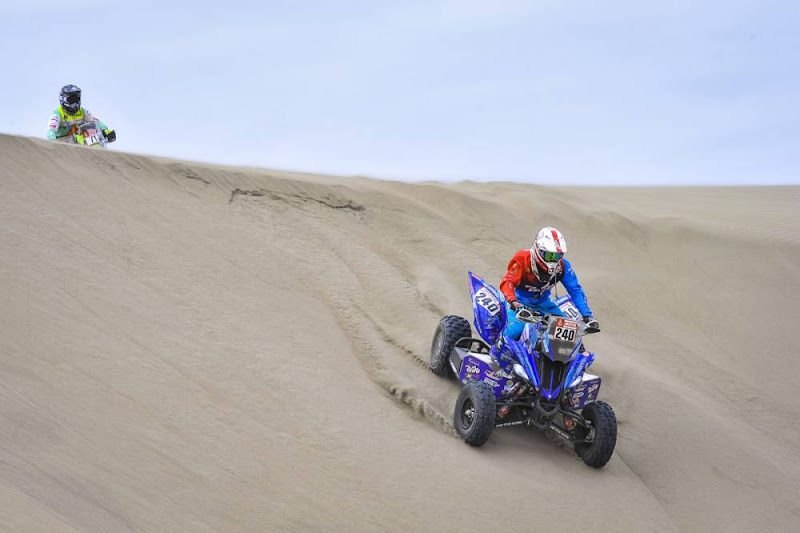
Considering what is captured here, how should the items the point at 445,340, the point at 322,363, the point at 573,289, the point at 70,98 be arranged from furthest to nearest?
the point at 70,98, the point at 445,340, the point at 573,289, the point at 322,363

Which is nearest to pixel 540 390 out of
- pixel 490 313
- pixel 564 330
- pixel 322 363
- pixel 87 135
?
pixel 564 330

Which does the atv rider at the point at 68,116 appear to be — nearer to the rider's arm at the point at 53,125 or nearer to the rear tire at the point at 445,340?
the rider's arm at the point at 53,125

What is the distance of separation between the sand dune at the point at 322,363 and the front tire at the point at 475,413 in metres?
0.18

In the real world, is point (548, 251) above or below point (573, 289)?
above

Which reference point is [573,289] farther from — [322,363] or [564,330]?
[322,363]

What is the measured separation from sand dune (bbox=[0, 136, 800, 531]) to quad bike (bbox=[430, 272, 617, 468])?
0.25m

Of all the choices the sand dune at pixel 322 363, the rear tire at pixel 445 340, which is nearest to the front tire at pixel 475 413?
the sand dune at pixel 322 363

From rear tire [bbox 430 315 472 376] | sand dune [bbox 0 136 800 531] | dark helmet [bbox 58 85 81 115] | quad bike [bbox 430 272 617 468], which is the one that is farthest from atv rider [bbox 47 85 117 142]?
quad bike [bbox 430 272 617 468]

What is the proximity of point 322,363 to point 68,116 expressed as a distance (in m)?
7.53

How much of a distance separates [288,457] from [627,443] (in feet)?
12.0

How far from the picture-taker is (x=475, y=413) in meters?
7.34

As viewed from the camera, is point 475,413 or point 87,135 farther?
point 87,135

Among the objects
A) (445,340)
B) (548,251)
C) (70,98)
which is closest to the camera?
(548,251)

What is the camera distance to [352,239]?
1136cm
